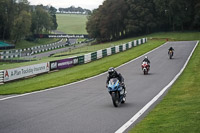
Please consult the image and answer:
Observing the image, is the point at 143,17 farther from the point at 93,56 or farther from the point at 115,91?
the point at 115,91

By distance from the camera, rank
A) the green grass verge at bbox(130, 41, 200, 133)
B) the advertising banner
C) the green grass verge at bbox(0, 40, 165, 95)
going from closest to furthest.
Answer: the green grass verge at bbox(130, 41, 200, 133)
the green grass verge at bbox(0, 40, 165, 95)
the advertising banner

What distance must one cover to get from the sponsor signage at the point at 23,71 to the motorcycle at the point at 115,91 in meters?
15.6

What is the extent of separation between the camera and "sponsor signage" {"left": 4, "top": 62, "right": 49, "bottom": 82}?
28.4 metres

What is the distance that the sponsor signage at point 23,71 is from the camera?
28.4 meters

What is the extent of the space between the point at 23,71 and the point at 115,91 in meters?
17.7

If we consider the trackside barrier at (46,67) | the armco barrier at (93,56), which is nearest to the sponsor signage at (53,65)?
the trackside barrier at (46,67)

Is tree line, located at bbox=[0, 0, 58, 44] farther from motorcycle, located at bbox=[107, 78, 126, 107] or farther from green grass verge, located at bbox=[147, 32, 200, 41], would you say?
motorcycle, located at bbox=[107, 78, 126, 107]

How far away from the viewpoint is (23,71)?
3034 cm

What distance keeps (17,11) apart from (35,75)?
3343 inches

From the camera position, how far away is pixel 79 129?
10.3m

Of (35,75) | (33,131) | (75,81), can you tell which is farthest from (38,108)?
(35,75)

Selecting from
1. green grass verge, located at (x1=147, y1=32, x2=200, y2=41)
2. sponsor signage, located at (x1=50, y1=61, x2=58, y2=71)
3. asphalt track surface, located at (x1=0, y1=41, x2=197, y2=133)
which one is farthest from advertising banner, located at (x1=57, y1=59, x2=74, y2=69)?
green grass verge, located at (x1=147, y1=32, x2=200, y2=41)

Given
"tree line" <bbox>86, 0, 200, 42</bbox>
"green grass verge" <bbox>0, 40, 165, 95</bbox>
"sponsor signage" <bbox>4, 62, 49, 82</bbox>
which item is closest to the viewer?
"green grass verge" <bbox>0, 40, 165, 95</bbox>

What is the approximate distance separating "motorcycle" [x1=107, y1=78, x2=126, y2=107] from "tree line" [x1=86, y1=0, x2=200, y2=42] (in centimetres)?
7923
